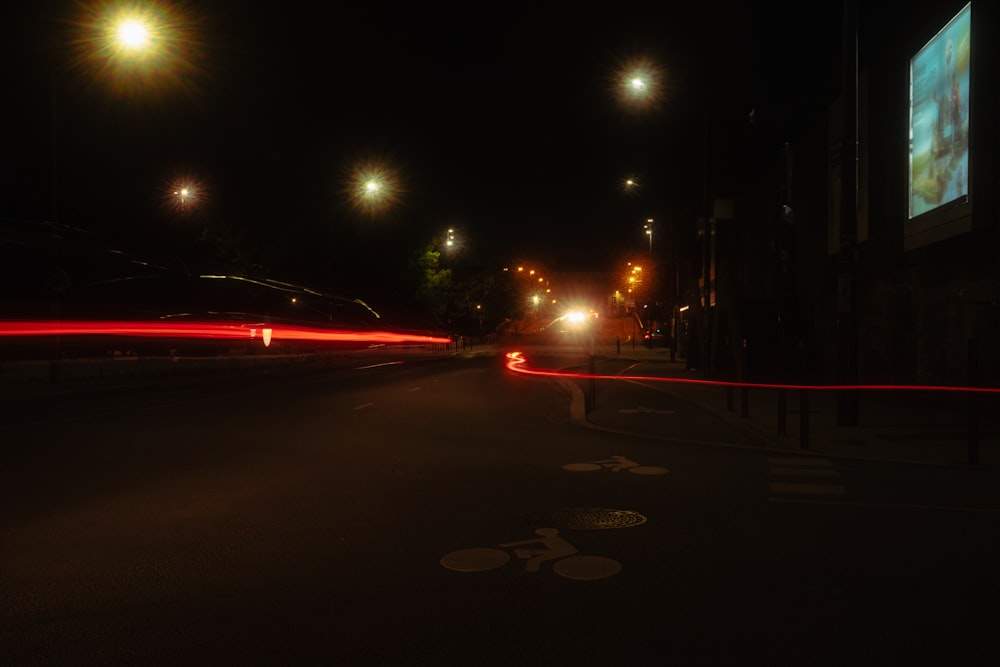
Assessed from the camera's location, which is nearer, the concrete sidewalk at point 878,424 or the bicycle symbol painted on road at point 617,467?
the bicycle symbol painted on road at point 617,467

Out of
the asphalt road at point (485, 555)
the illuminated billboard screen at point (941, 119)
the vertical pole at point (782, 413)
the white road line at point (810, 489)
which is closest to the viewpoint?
the asphalt road at point (485, 555)

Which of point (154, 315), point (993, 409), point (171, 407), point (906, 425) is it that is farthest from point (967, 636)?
point (154, 315)

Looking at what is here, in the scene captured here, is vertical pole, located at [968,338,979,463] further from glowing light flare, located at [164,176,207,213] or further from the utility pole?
glowing light flare, located at [164,176,207,213]

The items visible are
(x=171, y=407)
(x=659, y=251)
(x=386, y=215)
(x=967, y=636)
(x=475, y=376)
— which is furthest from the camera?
(x=659, y=251)

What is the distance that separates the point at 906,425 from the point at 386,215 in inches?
2216

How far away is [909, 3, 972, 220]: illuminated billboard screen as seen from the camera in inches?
622

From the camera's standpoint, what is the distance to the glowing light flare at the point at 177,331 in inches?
1001

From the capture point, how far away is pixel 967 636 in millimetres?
4750

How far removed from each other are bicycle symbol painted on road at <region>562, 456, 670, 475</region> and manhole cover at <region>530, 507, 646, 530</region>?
2.33m

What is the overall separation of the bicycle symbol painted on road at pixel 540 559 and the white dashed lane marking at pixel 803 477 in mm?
3301

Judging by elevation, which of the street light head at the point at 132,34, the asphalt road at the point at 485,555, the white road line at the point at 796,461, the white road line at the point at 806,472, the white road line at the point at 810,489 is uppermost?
the street light head at the point at 132,34

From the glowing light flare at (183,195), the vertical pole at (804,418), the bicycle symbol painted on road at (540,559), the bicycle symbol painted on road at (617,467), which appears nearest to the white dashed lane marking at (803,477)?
the vertical pole at (804,418)

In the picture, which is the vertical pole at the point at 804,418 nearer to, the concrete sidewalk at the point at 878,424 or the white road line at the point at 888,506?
the concrete sidewalk at the point at 878,424

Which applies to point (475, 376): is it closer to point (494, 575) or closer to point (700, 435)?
point (700, 435)
